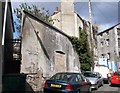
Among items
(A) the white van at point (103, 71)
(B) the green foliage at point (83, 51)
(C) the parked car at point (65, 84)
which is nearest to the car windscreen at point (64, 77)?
(C) the parked car at point (65, 84)

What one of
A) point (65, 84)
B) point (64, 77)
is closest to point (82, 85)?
point (64, 77)

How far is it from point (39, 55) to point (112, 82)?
8.57 m

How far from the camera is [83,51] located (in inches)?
997

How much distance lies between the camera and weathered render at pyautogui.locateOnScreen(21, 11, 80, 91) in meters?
15.1

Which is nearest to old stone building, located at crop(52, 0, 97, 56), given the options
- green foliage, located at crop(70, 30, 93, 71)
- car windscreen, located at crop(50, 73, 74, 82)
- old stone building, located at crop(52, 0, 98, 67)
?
old stone building, located at crop(52, 0, 98, 67)

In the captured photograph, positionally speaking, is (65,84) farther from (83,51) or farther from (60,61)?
(83,51)

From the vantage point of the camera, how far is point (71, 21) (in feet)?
89.6

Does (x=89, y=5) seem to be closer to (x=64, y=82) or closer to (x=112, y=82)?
(x=112, y=82)

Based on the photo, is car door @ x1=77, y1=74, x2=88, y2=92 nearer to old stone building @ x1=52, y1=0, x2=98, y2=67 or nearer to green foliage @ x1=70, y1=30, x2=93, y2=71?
green foliage @ x1=70, y1=30, x2=93, y2=71

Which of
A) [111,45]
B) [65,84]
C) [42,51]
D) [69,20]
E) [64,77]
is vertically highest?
[69,20]

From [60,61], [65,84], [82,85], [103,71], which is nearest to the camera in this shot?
[65,84]

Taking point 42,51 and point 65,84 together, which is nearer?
point 65,84

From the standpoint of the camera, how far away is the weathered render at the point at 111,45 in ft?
170

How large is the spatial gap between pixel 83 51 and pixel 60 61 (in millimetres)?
6124
